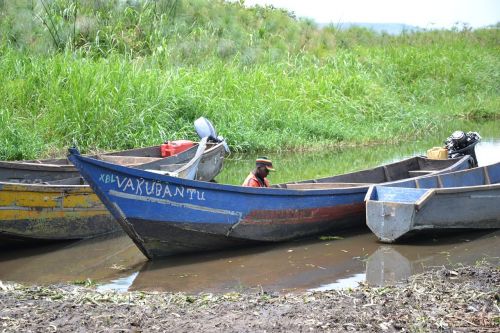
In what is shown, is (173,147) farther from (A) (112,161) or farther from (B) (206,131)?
(A) (112,161)

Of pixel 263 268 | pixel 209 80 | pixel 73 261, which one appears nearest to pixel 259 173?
pixel 263 268

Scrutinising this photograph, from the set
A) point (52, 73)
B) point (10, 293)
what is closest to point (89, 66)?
point (52, 73)

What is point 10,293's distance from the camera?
6.84m

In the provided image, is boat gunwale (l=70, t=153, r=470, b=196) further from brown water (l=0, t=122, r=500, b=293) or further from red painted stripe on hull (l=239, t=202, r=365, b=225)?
brown water (l=0, t=122, r=500, b=293)

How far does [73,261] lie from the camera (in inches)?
379

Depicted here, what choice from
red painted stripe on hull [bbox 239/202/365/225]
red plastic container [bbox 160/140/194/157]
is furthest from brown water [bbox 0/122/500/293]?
red plastic container [bbox 160/140/194/157]

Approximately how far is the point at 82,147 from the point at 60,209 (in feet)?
16.0

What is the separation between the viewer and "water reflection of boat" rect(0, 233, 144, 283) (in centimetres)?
892

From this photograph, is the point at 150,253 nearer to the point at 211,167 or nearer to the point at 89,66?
the point at 211,167

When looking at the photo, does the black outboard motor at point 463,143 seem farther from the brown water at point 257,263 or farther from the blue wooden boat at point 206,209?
the blue wooden boat at point 206,209

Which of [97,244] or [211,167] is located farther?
[211,167]

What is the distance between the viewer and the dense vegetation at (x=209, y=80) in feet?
50.7

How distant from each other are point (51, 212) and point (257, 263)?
2.69m

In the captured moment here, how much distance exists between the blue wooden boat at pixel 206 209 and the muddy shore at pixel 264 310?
5.91 ft
